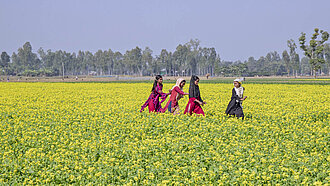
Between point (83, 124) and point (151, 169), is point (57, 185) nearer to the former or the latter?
point (151, 169)

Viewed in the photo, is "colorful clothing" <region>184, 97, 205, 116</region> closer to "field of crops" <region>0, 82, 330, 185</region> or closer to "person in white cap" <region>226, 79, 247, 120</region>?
"field of crops" <region>0, 82, 330, 185</region>

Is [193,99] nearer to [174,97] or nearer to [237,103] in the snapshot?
[174,97]

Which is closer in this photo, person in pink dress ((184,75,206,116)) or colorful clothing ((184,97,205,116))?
person in pink dress ((184,75,206,116))

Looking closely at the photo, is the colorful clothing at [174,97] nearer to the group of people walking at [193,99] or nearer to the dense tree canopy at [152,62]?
the group of people walking at [193,99]

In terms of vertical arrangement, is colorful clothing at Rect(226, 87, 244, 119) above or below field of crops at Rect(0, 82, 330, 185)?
above

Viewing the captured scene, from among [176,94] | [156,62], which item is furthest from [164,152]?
[156,62]

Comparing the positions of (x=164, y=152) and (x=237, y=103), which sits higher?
(x=237, y=103)

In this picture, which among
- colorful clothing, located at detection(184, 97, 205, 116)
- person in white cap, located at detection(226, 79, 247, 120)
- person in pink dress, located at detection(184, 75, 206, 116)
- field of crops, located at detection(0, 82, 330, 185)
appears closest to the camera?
field of crops, located at detection(0, 82, 330, 185)

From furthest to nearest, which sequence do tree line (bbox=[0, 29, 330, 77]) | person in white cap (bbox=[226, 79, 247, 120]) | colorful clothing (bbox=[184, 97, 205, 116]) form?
tree line (bbox=[0, 29, 330, 77]) → colorful clothing (bbox=[184, 97, 205, 116]) → person in white cap (bbox=[226, 79, 247, 120])

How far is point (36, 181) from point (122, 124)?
203 inches

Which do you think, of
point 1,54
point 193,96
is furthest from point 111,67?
point 193,96

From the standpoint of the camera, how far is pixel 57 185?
630 cm

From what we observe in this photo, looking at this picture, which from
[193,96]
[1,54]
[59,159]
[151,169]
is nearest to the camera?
[151,169]

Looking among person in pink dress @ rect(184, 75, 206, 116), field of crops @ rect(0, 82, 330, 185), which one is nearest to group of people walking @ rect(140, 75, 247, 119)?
person in pink dress @ rect(184, 75, 206, 116)
